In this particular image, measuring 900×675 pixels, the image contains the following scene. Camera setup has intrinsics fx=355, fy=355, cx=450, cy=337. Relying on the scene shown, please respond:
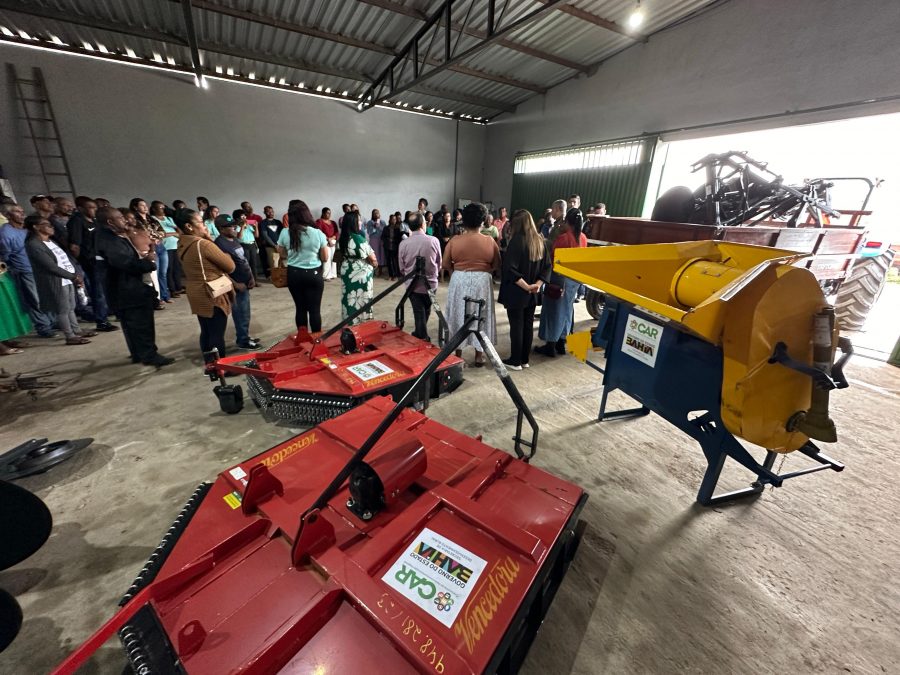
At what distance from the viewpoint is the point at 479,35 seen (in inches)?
270

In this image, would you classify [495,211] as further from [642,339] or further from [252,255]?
[642,339]

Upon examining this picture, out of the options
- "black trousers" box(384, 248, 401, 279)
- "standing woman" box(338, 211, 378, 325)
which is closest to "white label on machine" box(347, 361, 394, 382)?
A: "standing woman" box(338, 211, 378, 325)

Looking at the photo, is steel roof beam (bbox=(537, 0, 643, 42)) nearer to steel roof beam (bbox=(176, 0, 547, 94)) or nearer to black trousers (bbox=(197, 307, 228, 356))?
steel roof beam (bbox=(176, 0, 547, 94))

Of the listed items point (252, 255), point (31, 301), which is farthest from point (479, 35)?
point (31, 301)

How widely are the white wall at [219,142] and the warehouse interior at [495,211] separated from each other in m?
0.05

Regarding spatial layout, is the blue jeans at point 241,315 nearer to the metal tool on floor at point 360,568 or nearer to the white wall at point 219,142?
the metal tool on floor at point 360,568

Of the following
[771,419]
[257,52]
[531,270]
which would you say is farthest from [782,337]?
[257,52]

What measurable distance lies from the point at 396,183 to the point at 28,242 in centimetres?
903

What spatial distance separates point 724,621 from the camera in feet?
5.16

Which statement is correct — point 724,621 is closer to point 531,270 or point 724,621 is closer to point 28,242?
point 531,270

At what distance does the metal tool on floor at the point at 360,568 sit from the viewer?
99 centimetres

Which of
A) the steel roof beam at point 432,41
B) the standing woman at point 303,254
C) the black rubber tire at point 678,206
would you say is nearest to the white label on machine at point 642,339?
the black rubber tire at point 678,206

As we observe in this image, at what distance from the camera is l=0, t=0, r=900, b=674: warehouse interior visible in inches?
62.4

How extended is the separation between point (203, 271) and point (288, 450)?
2363 millimetres
